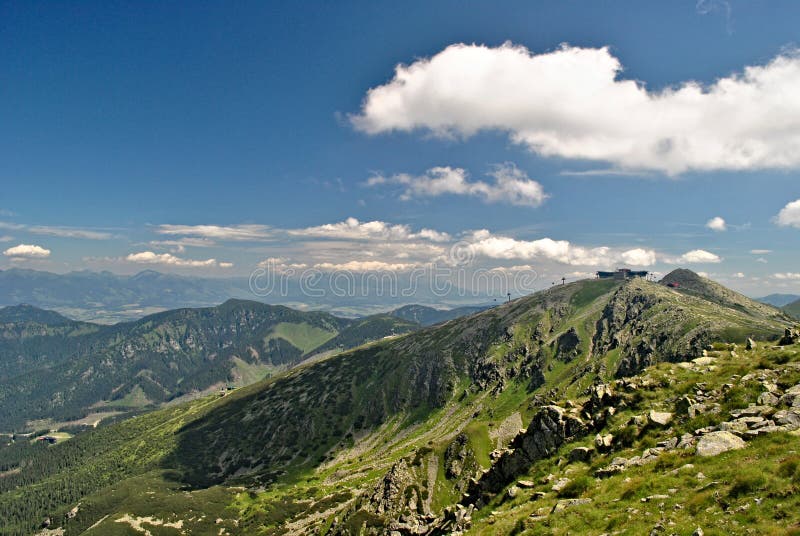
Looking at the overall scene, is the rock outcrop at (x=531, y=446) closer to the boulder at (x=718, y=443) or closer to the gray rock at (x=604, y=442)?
the gray rock at (x=604, y=442)

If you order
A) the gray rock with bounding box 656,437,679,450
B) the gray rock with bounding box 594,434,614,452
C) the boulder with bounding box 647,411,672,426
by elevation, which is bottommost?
the gray rock with bounding box 594,434,614,452

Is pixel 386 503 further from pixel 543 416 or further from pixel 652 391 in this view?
pixel 652 391

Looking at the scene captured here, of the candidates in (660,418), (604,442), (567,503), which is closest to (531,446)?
(604,442)

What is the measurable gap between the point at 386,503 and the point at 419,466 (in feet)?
64.9

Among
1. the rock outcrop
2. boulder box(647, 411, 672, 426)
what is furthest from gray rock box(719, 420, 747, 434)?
the rock outcrop

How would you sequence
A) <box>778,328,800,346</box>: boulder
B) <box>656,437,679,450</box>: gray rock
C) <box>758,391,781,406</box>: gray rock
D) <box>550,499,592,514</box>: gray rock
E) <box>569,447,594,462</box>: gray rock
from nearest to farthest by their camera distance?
1. <box>550,499,592,514</box>: gray rock
2. <box>758,391,781,406</box>: gray rock
3. <box>656,437,679,450</box>: gray rock
4. <box>569,447,594,462</box>: gray rock
5. <box>778,328,800,346</box>: boulder

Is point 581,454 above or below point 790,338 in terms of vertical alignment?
below

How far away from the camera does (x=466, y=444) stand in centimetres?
17775

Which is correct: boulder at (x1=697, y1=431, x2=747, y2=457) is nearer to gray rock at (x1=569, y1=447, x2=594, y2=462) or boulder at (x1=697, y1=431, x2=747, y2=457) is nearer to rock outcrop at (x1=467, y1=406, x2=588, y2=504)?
gray rock at (x1=569, y1=447, x2=594, y2=462)

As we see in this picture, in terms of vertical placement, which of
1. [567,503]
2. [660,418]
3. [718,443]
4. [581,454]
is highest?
[718,443]

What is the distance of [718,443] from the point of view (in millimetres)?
30625

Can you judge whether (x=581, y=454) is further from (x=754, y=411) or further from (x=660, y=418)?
(x=754, y=411)

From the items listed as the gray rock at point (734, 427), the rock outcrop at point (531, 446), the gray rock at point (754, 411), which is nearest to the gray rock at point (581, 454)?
the rock outcrop at point (531, 446)

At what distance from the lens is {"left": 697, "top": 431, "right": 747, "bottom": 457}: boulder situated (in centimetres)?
2973
